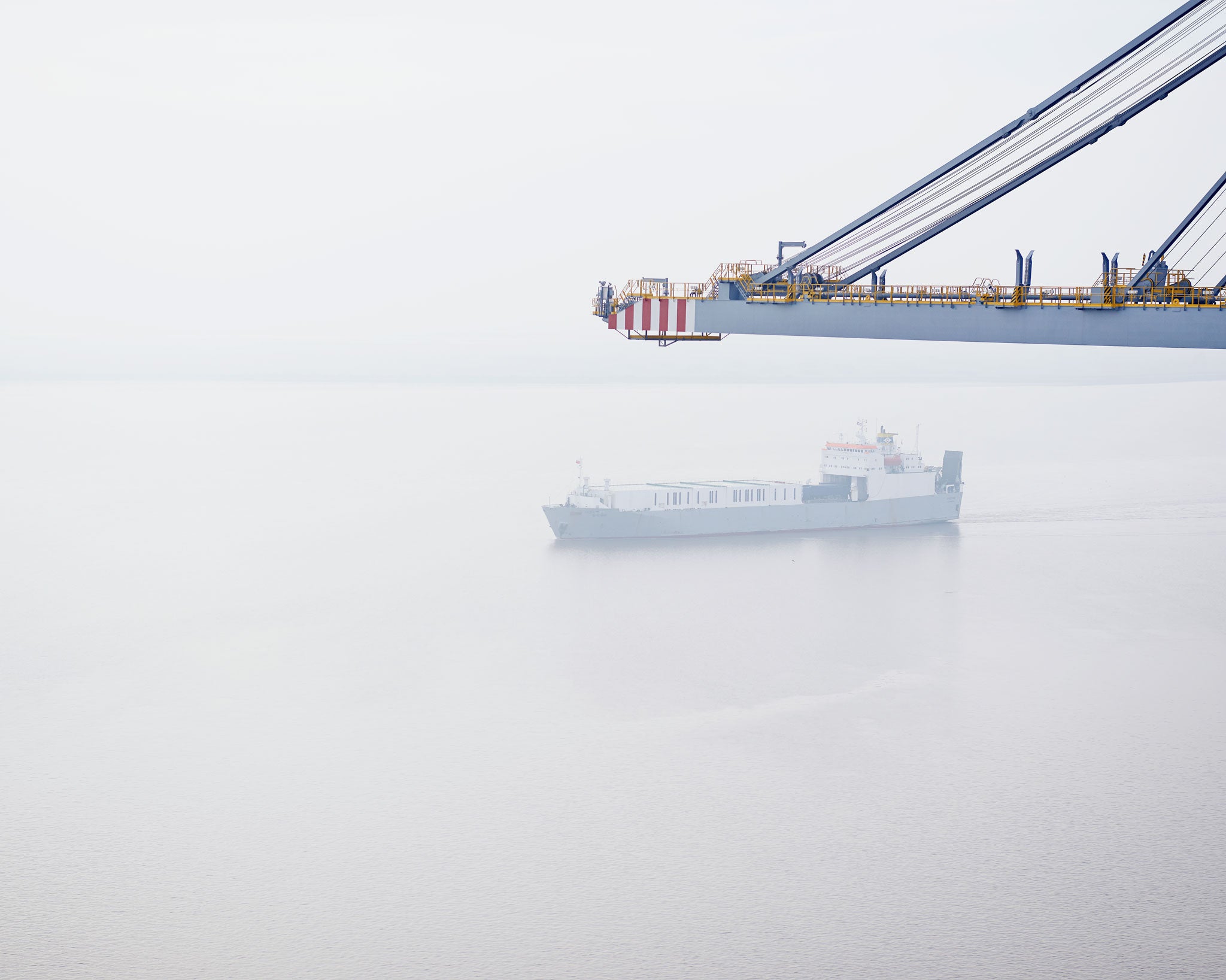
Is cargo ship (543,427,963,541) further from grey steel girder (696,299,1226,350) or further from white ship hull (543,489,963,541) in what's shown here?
grey steel girder (696,299,1226,350)

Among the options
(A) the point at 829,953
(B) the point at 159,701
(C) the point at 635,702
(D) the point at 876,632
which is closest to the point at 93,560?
(B) the point at 159,701

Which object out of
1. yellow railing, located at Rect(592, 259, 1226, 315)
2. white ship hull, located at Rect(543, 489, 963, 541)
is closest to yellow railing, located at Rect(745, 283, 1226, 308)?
yellow railing, located at Rect(592, 259, 1226, 315)

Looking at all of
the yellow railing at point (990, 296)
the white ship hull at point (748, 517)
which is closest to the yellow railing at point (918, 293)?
the yellow railing at point (990, 296)

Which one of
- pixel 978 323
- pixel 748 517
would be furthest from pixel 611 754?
pixel 748 517

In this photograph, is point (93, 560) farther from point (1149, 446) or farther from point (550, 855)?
point (1149, 446)

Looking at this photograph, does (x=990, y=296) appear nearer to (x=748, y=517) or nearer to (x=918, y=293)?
(x=918, y=293)

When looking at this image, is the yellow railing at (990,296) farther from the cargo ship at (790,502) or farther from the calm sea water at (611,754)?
the cargo ship at (790,502)
